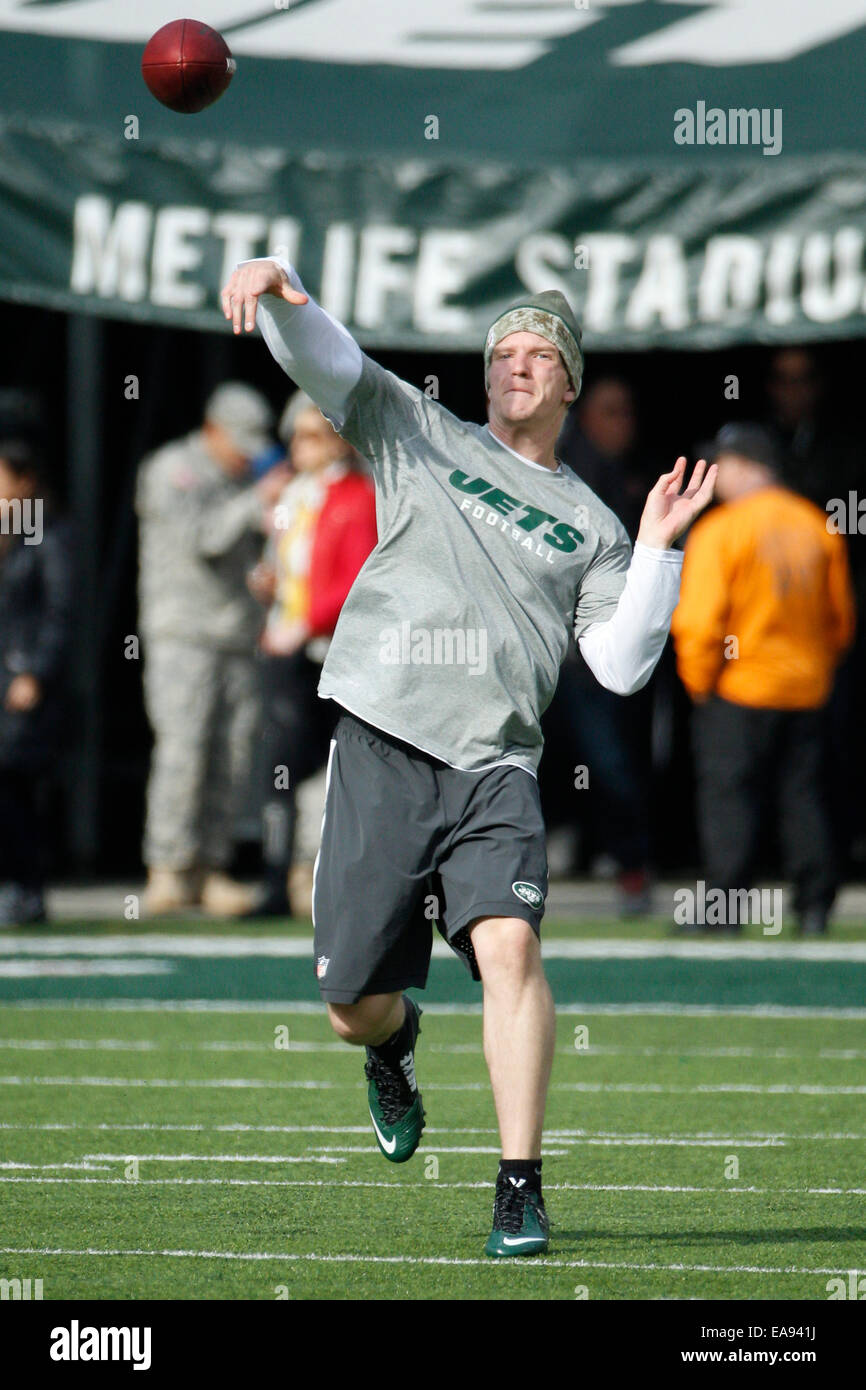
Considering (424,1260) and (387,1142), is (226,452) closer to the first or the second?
(387,1142)

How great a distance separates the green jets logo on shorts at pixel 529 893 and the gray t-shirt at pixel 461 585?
12.4 inches

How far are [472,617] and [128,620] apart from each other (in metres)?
9.31

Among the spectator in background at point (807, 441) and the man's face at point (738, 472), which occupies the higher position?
the spectator in background at point (807, 441)

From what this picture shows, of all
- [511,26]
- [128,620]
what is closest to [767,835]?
[128,620]

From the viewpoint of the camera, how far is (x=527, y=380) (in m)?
6.04

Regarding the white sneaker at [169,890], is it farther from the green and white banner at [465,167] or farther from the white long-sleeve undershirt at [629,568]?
the white long-sleeve undershirt at [629,568]

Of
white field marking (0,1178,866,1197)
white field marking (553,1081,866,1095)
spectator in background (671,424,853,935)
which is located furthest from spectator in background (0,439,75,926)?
white field marking (0,1178,866,1197)

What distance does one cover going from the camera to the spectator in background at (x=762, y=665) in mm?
12070

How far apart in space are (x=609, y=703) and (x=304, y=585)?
6.14 feet

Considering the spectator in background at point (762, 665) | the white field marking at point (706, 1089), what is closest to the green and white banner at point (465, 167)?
the spectator in background at point (762, 665)

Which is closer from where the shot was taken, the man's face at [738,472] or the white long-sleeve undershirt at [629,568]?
the white long-sleeve undershirt at [629,568]

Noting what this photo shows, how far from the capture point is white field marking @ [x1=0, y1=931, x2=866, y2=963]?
11484mm

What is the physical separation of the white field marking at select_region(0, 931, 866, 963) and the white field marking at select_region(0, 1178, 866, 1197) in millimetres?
4847
